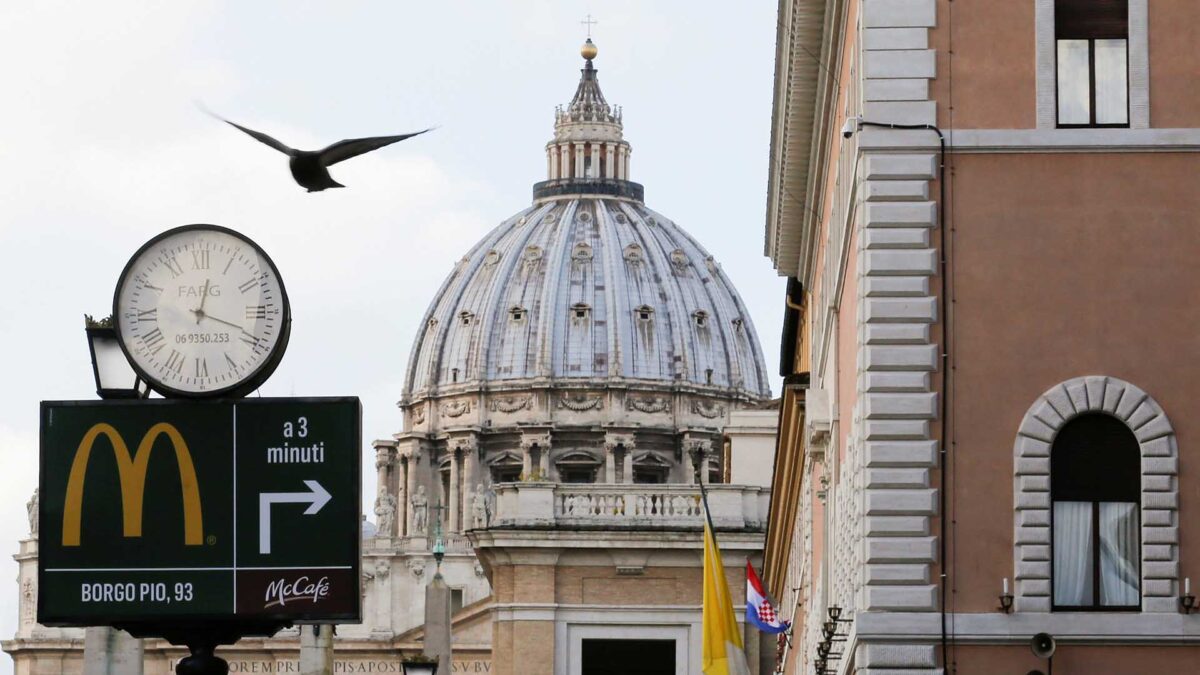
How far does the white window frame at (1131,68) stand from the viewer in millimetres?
18969

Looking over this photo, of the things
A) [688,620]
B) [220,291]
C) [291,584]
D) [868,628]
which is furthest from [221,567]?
[688,620]

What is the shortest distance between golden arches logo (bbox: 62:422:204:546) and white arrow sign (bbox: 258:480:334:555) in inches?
7.6

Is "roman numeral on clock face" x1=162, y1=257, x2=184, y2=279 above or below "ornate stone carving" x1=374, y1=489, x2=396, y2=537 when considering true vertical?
below

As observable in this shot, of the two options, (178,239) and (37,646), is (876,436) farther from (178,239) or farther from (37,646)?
(37,646)

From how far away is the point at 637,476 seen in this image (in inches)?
6412

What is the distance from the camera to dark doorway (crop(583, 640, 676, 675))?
210 ft

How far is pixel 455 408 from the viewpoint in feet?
553

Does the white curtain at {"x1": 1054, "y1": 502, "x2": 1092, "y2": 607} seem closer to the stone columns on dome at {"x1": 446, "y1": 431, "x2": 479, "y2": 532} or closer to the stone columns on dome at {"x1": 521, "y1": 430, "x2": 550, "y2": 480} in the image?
the stone columns on dome at {"x1": 446, "y1": 431, "x2": 479, "y2": 532}

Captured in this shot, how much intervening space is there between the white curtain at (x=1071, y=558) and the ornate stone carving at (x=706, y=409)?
147682mm

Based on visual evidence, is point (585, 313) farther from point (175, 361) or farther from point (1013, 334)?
point (175, 361)

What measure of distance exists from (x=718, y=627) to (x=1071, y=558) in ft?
55.5

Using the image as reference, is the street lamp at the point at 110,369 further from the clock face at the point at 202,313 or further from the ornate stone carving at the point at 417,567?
the ornate stone carving at the point at 417,567

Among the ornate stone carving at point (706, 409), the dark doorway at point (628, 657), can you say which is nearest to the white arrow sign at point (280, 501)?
the dark doorway at point (628, 657)

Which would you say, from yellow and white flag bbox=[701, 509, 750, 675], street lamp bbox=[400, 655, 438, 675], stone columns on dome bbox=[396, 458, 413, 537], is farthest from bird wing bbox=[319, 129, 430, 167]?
stone columns on dome bbox=[396, 458, 413, 537]
